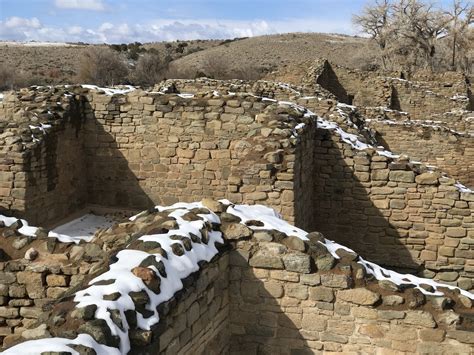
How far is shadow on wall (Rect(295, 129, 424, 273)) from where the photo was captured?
29.2 feet

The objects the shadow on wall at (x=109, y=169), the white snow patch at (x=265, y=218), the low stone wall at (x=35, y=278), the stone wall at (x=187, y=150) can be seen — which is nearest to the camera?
the white snow patch at (x=265, y=218)

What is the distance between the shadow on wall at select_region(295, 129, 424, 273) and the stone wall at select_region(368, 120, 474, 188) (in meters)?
5.25

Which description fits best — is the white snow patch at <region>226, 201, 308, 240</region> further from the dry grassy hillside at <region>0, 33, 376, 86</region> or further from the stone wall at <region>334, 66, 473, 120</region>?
the dry grassy hillside at <region>0, 33, 376, 86</region>

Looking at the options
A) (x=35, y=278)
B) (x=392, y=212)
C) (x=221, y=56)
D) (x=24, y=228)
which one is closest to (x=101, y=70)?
(x=221, y=56)

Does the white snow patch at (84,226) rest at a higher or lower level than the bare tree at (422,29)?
lower

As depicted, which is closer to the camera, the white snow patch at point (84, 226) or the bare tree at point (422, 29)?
the white snow patch at point (84, 226)

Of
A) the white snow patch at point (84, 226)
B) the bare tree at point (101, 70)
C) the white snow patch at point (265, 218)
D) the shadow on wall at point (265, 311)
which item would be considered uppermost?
the bare tree at point (101, 70)

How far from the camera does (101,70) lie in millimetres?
39656

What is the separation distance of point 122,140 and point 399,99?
13.5 meters

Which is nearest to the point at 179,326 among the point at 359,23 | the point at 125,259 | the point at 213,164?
the point at 125,259

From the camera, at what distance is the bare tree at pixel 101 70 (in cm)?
3850

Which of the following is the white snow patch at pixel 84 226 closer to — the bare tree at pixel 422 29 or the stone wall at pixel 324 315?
the stone wall at pixel 324 315

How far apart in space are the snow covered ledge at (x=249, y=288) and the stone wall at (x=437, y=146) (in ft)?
31.2

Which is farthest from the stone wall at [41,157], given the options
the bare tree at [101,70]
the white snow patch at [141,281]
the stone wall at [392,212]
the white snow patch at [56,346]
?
the bare tree at [101,70]
